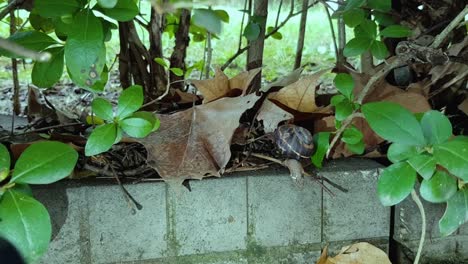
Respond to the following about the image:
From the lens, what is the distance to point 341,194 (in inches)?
54.4

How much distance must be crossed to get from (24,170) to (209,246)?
1.51ft

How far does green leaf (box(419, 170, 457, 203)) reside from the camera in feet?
3.66

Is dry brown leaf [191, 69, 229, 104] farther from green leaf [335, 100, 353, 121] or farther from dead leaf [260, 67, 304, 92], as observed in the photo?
green leaf [335, 100, 353, 121]

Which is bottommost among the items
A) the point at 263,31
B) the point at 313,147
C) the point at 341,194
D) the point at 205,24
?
the point at 341,194

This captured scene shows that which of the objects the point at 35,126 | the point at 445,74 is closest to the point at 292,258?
the point at 445,74

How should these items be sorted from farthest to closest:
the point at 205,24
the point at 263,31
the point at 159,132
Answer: the point at 263,31, the point at 159,132, the point at 205,24

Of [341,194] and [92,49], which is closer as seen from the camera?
[92,49]

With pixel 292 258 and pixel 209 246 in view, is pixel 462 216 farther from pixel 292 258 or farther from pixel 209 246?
pixel 209 246

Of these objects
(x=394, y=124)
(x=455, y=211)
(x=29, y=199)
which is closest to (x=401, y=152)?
(x=394, y=124)

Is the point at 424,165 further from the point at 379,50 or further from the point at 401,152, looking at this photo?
the point at 379,50

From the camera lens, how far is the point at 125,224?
4.30 ft

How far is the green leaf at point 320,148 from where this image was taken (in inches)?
52.8

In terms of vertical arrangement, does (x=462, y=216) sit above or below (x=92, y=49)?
below

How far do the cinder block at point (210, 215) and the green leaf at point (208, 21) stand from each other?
55cm
